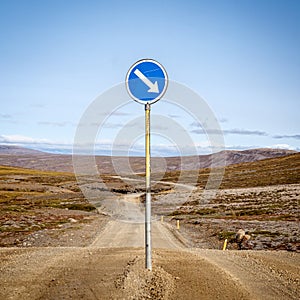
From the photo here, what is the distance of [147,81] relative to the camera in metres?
10.1

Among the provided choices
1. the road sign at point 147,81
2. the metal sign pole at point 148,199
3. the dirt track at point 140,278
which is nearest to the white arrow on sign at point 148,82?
the road sign at point 147,81

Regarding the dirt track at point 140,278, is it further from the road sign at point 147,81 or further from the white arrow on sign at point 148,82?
the white arrow on sign at point 148,82

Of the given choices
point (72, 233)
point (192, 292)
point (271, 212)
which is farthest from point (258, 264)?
point (271, 212)

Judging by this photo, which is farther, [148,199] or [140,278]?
[148,199]

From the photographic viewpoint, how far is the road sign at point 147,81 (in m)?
10.1

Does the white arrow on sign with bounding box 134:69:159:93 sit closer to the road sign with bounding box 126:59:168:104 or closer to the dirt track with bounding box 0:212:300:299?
the road sign with bounding box 126:59:168:104

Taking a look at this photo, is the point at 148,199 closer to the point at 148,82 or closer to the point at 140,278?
the point at 140,278

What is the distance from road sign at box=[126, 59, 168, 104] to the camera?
10.1 meters

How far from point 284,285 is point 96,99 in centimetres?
775

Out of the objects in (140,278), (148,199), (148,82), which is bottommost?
(140,278)

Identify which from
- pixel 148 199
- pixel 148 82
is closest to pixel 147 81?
pixel 148 82

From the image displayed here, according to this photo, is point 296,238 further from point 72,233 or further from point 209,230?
point 72,233

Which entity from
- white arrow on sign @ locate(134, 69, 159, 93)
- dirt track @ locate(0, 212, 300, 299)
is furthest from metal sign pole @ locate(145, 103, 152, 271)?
dirt track @ locate(0, 212, 300, 299)

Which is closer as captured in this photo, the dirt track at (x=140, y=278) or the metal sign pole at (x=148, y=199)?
the dirt track at (x=140, y=278)
